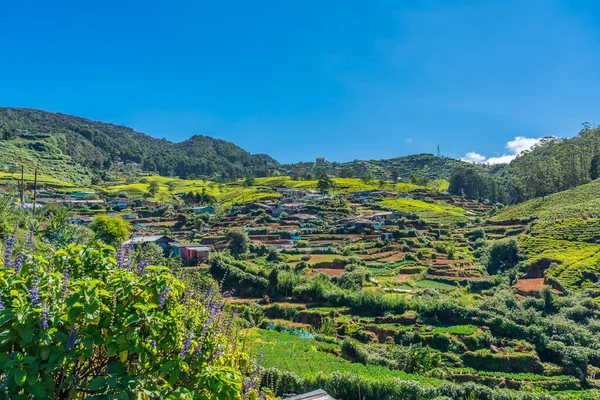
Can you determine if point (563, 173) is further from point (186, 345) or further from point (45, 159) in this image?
point (45, 159)

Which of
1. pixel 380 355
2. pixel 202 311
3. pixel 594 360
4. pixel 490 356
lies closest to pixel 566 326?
pixel 594 360

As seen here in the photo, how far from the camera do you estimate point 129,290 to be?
281cm

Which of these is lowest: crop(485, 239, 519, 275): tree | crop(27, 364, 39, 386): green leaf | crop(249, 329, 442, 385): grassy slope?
crop(249, 329, 442, 385): grassy slope

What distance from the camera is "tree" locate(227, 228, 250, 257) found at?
4628 cm

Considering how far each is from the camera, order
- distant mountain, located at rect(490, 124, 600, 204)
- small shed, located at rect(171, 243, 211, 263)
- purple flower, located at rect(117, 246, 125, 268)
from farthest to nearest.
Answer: distant mountain, located at rect(490, 124, 600, 204) → small shed, located at rect(171, 243, 211, 263) → purple flower, located at rect(117, 246, 125, 268)

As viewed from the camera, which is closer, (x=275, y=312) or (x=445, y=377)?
(x=445, y=377)

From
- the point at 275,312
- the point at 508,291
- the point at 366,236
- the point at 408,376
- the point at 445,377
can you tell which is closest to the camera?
the point at 408,376

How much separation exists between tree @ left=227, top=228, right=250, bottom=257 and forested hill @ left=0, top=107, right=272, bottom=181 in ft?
224

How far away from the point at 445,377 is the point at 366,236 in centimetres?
3556

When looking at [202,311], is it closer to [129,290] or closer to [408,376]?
[129,290]

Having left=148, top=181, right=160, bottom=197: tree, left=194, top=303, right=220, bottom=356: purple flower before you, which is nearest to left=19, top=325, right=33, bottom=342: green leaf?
left=194, top=303, right=220, bottom=356: purple flower

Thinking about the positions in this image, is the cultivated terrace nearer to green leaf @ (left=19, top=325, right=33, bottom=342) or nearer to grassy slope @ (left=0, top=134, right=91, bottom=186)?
green leaf @ (left=19, top=325, right=33, bottom=342)


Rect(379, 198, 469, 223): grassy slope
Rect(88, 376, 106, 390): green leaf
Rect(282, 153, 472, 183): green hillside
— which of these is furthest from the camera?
Rect(282, 153, 472, 183): green hillside

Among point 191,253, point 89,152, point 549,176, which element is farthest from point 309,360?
point 89,152
